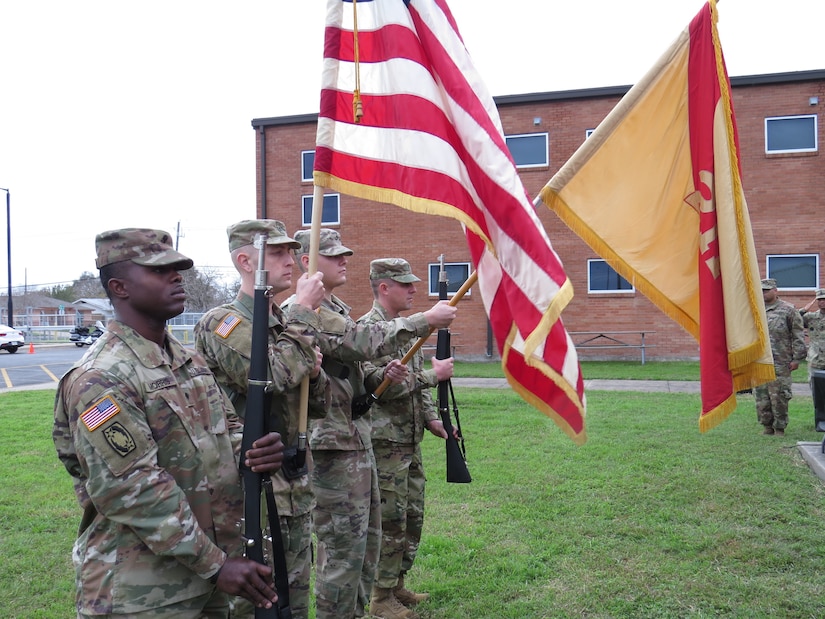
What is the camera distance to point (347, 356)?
362 centimetres

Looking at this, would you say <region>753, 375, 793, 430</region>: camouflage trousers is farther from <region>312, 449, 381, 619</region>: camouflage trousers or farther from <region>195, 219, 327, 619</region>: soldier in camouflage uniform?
<region>195, 219, 327, 619</region>: soldier in camouflage uniform

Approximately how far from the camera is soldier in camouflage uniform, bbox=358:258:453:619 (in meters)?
4.52

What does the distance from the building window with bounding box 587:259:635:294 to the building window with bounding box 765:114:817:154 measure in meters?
5.62

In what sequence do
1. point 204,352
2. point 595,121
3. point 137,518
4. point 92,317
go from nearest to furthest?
point 137,518
point 204,352
point 595,121
point 92,317

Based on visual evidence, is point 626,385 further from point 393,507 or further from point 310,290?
point 310,290

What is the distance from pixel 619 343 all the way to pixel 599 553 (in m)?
16.5

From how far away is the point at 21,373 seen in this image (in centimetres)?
2064

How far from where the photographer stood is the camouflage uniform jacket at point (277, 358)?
9.96ft

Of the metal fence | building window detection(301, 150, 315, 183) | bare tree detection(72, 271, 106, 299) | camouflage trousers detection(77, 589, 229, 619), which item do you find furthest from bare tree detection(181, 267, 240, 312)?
camouflage trousers detection(77, 589, 229, 619)

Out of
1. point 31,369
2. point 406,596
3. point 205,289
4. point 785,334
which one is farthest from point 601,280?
point 205,289

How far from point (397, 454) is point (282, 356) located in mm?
1847

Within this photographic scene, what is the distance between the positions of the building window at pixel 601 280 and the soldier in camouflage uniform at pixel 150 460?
1971 centimetres

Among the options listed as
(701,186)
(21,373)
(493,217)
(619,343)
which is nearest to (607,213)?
(701,186)

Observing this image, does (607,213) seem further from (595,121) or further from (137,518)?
(595,121)
